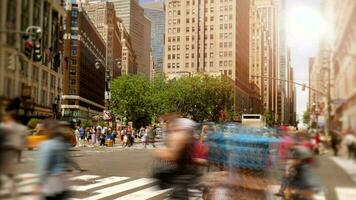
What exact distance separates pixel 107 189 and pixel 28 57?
200 inches

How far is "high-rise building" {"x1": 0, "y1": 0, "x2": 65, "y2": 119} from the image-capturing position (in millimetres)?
7293

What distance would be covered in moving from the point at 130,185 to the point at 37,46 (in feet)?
19.8

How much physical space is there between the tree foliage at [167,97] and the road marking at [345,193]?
190 ft

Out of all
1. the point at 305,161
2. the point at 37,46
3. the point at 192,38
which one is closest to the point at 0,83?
the point at 37,46

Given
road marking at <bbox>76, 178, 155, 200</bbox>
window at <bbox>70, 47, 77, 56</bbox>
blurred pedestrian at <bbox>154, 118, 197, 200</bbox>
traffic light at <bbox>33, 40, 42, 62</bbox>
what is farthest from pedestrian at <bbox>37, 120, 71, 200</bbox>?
window at <bbox>70, 47, 77, 56</bbox>

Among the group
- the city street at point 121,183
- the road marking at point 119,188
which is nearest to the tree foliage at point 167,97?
the city street at point 121,183

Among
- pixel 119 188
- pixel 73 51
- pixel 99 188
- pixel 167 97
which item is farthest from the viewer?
pixel 73 51

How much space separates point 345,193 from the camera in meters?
13.5

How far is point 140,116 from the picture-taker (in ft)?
239

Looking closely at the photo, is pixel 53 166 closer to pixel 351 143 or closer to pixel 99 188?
pixel 99 188

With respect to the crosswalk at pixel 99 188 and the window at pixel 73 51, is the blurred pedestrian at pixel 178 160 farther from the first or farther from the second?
the window at pixel 73 51

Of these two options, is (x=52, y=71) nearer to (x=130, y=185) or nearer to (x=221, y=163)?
(x=130, y=185)

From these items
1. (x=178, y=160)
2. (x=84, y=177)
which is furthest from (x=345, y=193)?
(x=178, y=160)

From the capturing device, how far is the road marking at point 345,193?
12.7 meters
